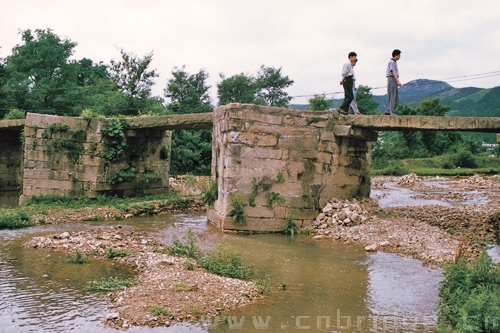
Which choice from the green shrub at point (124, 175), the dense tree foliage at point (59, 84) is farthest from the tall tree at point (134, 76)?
the green shrub at point (124, 175)

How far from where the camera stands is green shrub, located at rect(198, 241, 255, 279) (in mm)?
7141

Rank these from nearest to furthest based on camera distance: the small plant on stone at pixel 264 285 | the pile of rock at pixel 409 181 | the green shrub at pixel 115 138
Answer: the small plant on stone at pixel 264 285 → the green shrub at pixel 115 138 → the pile of rock at pixel 409 181

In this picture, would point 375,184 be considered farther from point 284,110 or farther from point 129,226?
point 129,226

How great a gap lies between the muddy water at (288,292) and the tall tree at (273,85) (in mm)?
28685

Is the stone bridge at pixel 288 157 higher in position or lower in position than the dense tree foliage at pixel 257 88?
lower

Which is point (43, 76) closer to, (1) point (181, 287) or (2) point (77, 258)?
(2) point (77, 258)

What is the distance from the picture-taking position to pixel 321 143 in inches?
459

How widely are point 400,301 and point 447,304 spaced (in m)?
0.70

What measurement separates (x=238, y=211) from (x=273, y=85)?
93.9 feet

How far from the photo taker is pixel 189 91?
1215 inches

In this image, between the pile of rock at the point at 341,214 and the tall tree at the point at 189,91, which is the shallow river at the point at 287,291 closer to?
the pile of rock at the point at 341,214

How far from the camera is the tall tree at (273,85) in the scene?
124 ft

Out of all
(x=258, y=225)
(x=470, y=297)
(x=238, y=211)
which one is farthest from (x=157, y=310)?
(x=258, y=225)

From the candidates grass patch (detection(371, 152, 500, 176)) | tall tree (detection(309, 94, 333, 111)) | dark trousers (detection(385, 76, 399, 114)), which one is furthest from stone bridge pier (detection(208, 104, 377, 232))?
tall tree (detection(309, 94, 333, 111))
